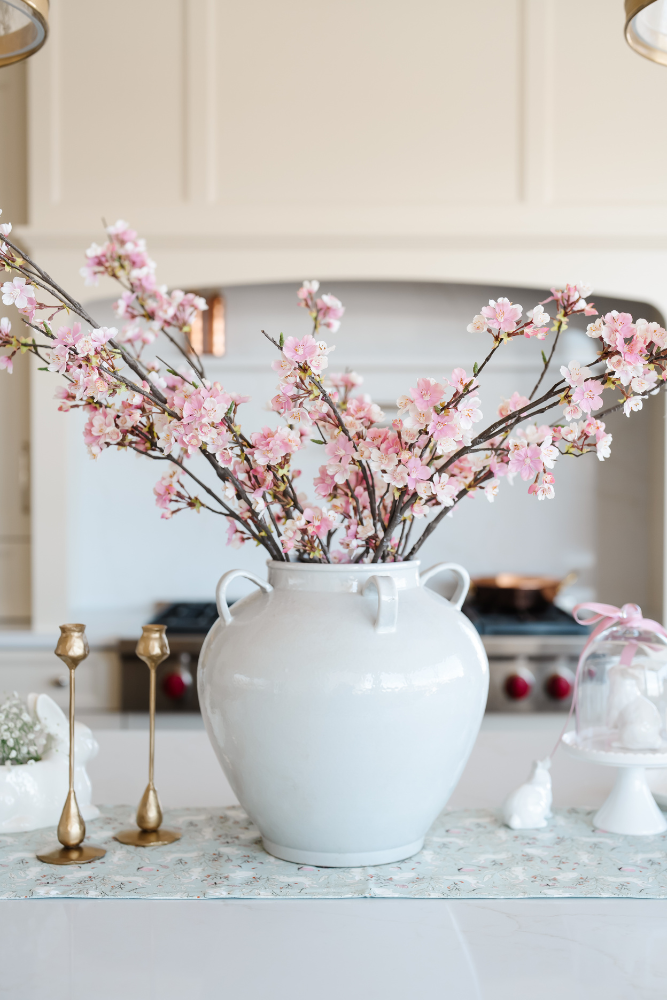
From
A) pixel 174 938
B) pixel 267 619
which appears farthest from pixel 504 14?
pixel 174 938

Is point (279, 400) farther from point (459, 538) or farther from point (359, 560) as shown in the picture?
point (459, 538)

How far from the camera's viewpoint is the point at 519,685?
2367 millimetres

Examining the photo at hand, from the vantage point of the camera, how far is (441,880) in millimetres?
845

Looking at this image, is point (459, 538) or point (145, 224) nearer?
point (145, 224)

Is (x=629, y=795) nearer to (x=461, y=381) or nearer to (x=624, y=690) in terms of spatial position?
(x=624, y=690)

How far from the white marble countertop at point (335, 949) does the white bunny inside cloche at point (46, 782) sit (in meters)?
0.18

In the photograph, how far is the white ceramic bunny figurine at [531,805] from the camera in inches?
38.9

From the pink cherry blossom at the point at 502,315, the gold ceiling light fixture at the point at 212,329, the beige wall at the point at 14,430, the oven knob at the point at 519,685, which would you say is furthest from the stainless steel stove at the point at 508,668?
the pink cherry blossom at the point at 502,315

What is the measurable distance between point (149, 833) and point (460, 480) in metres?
0.48

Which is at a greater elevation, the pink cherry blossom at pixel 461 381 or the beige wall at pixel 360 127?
the beige wall at pixel 360 127

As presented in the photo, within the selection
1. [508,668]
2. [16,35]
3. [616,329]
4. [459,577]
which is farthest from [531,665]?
[16,35]

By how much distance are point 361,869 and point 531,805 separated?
0.22 metres

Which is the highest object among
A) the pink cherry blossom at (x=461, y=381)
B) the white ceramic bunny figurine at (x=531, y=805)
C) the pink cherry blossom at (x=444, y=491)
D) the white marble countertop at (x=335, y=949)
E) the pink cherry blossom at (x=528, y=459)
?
the pink cherry blossom at (x=461, y=381)

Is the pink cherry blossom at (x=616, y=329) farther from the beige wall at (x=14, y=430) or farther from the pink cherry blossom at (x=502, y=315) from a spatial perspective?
the beige wall at (x=14, y=430)
